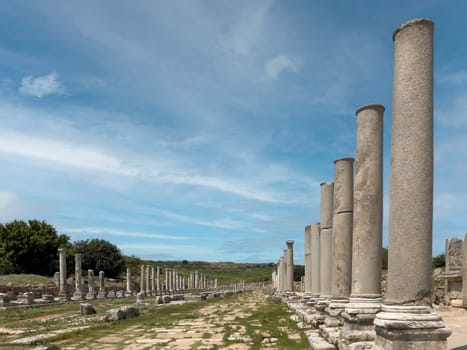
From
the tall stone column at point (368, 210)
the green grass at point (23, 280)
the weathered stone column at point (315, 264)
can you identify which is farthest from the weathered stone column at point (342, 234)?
the green grass at point (23, 280)

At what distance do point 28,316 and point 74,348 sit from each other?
471 inches

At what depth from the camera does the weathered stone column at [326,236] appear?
14680mm

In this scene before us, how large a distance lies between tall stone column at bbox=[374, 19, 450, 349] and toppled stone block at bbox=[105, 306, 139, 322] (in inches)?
475

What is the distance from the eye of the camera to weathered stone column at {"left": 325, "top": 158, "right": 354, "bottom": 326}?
11.6 m

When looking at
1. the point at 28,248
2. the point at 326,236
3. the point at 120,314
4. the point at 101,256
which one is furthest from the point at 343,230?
the point at 101,256

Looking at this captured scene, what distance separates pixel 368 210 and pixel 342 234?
2470 millimetres

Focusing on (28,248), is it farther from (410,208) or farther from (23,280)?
(410,208)

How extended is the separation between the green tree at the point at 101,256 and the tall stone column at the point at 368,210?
72193 millimetres

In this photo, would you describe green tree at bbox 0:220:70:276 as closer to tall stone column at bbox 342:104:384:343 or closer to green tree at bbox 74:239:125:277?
green tree at bbox 74:239:125:277

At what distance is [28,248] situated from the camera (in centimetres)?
5856

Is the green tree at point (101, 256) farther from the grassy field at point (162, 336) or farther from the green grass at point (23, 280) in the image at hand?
the grassy field at point (162, 336)

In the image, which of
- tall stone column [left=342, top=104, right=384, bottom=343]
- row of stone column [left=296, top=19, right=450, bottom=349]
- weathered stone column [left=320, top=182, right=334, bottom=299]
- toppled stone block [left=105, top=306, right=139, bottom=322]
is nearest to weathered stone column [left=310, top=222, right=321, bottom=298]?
weathered stone column [left=320, top=182, right=334, bottom=299]

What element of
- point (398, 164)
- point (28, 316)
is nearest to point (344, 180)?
Result: point (398, 164)

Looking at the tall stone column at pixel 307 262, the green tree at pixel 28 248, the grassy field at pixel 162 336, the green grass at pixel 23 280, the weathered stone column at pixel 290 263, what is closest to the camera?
the grassy field at pixel 162 336
